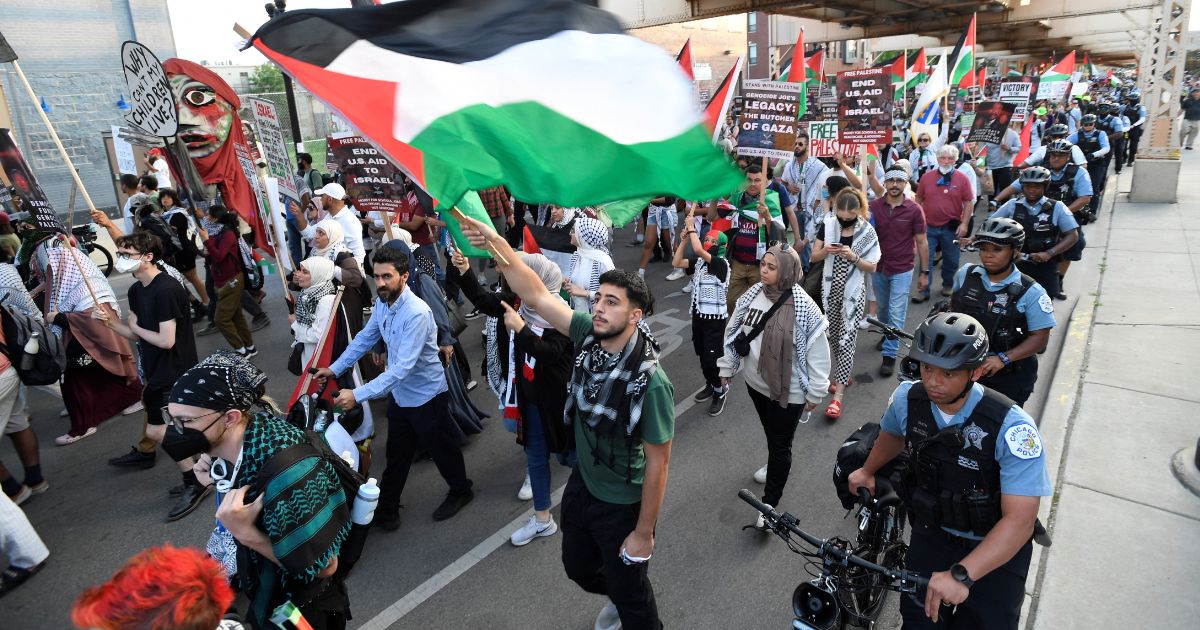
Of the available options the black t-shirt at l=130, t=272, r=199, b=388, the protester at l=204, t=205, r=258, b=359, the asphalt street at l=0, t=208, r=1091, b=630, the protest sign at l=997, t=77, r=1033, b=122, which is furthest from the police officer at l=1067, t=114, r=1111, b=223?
the black t-shirt at l=130, t=272, r=199, b=388

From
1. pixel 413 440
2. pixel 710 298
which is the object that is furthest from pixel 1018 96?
pixel 413 440

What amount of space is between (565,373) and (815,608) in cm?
193

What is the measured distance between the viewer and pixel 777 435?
4.64 m

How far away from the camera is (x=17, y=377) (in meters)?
5.34

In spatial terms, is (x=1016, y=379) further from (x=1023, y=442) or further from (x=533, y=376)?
(x=533, y=376)

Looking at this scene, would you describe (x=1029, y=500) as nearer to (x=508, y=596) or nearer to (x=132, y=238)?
(x=508, y=596)

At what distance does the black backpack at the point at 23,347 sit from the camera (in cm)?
535

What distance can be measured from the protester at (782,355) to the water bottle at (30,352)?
17.1ft

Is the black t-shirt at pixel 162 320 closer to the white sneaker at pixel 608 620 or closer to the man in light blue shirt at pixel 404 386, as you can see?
the man in light blue shirt at pixel 404 386

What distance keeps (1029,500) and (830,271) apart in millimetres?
4166

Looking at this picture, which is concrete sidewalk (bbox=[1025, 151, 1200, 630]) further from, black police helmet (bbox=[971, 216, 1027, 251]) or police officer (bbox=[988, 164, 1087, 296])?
black police helmet (bbox=[971, 216, 1027, 251])

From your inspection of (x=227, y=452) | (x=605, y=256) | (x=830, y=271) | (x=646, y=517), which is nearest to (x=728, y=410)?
(x=830, y=271)

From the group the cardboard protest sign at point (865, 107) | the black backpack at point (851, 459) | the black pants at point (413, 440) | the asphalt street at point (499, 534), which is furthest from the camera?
the cardboard protest sign at point (865, 107)

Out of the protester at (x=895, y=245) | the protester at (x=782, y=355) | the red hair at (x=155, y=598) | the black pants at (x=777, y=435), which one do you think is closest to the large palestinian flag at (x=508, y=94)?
the red hair at (x=155, y=598)
